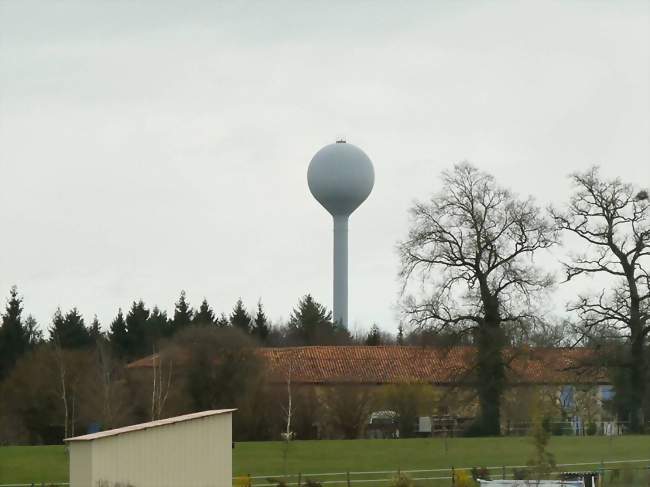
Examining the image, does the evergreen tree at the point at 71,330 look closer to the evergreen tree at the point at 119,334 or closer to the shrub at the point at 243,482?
the evergreen tree at the point at 119,334

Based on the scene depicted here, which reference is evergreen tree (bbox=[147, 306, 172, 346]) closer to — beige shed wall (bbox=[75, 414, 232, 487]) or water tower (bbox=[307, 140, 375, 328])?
water tower (bbox=[307, 140, 375, 328])

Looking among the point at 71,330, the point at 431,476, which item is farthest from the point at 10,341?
the point at 431,476

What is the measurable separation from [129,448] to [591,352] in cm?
3296

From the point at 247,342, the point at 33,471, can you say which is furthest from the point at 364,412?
the point at 33,471

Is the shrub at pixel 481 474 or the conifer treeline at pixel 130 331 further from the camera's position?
the conifer treeline at pixel 130 331

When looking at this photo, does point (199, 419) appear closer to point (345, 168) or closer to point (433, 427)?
point (433, 427)

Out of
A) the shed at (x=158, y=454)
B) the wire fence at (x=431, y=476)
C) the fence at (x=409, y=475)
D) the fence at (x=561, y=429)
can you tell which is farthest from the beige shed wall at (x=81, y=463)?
the fence at (x=561, y=429)

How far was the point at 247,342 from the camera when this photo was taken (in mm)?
60062

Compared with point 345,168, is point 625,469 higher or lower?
lower

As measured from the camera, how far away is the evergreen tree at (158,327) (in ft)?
282

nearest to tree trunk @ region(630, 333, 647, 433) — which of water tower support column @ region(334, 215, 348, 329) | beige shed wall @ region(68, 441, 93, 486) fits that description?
beige shed wall @ region(68, 441, 93, 486)

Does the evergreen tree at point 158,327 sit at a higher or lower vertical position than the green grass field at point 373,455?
higher

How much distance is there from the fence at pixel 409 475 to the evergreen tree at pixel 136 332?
5151 cm

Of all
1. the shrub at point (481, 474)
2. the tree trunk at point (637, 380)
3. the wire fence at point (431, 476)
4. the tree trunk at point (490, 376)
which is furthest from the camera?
the tree trunk at point (637, 380)
